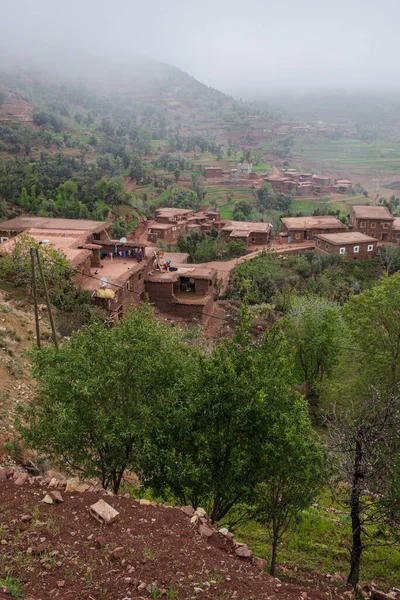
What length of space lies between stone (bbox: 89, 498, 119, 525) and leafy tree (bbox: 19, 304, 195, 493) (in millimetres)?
1176

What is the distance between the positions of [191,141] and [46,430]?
123 metres

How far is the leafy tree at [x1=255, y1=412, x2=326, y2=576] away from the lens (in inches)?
336

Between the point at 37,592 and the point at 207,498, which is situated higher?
the point at 37,592

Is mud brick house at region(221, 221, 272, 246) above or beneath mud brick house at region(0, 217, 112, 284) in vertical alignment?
beneath

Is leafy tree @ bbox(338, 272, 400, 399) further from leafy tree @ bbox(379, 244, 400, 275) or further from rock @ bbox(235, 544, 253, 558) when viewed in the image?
leafy tree @ bbox(379, 244, 400, 275)

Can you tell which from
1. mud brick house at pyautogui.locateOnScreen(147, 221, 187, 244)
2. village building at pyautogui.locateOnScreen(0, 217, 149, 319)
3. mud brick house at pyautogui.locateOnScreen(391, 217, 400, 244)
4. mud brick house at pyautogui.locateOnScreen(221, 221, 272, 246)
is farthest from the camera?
mud brick house at pyautogui.locateOnScreen(391, 217, 400, 244)

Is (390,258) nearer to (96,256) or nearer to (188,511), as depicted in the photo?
(96,256)

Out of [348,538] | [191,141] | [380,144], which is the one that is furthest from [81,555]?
[380,144]

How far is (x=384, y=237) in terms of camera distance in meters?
51.2

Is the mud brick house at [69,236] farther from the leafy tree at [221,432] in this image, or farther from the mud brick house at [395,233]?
the mud brick house at [395,233]

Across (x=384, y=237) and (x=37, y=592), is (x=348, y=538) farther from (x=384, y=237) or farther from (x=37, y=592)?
(x=384, y=237)

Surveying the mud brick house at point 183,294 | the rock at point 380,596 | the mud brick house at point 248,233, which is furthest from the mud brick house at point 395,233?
the rock at point 380,596

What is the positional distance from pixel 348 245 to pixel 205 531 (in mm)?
41681

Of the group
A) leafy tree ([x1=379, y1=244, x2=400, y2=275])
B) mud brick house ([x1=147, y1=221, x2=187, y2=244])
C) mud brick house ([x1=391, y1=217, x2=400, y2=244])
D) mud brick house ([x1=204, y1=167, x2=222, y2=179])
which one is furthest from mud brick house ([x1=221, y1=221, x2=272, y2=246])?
mud brick house ([x1=204, y1=167, x2=222, y2=179])
